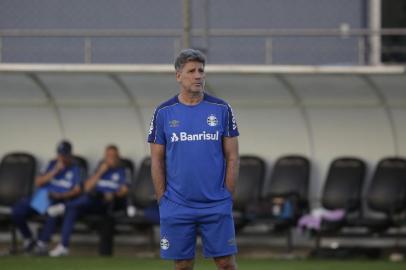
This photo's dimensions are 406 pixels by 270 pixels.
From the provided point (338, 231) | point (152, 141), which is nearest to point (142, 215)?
point (338, 231)

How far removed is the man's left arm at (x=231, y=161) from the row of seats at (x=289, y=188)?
24.6 ft

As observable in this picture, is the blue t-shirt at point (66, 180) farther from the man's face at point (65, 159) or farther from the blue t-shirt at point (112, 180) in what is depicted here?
the blue t-shirt at point (112, 180)

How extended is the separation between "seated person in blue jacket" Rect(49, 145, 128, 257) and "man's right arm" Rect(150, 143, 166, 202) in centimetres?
771

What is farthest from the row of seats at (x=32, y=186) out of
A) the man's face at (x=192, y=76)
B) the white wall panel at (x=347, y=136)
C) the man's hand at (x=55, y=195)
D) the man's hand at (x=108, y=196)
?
the man's face at (x=192, y=76)

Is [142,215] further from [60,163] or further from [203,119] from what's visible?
[203,119]

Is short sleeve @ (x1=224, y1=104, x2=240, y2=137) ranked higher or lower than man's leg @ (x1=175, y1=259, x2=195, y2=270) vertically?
higher

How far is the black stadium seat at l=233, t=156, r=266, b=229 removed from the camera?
1560 cm

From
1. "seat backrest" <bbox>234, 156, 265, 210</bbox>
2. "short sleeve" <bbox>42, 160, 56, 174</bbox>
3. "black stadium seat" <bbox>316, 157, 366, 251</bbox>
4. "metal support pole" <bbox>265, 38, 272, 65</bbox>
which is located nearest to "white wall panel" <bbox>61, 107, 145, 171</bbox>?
"short sleeve" <bbox>42, 160, 56, 174</bbox>

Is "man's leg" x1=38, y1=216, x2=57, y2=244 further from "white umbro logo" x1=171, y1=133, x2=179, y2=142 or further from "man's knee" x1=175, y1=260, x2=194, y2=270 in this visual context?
"white umbro logo" x1=171, y1=133, x2=179, y2=142

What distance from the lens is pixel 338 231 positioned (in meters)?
15.3

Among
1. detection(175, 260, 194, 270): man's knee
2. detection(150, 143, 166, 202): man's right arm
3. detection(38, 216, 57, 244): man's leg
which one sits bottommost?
detection(38, 216, 57, 244): man's leg

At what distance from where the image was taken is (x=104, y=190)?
15.4 m

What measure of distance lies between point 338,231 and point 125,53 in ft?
13.1

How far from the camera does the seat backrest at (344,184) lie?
604 inches
